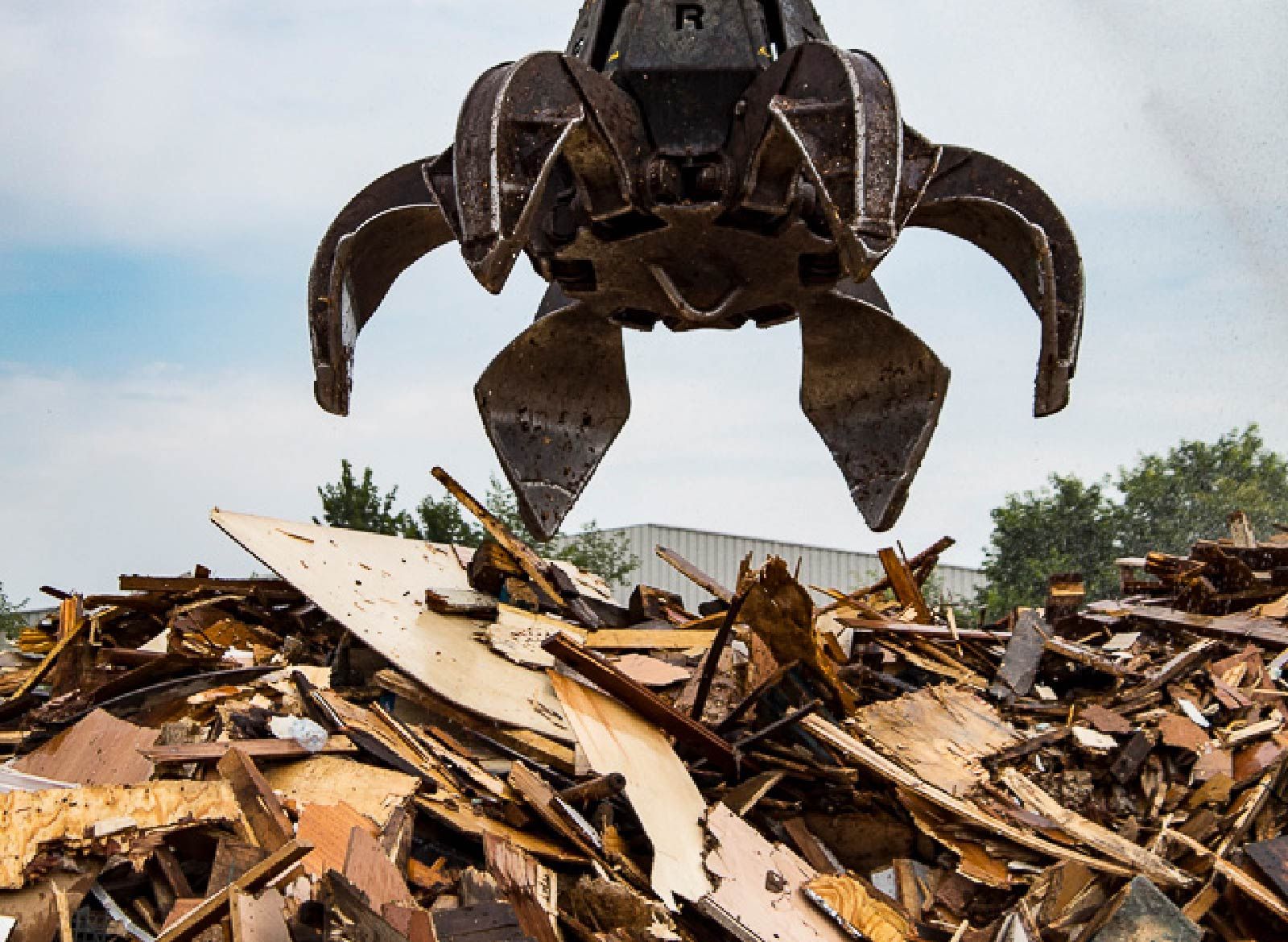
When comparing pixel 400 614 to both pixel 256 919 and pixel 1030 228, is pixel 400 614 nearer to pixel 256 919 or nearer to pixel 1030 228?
pixel 256 919

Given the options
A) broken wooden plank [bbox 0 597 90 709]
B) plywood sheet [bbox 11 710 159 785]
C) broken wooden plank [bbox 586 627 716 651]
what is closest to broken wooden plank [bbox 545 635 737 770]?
broken wooden plank [bbox 586 627 716 651]

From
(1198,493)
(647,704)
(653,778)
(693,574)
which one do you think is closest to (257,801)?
(653,778)

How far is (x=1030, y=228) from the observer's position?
14.7 feet

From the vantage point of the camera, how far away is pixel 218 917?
349 cm

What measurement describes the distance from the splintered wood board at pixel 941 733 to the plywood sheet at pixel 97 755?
2924 millimetres

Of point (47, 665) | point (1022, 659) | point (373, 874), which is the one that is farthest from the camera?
point (1022, 659)

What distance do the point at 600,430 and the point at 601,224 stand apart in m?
1.79

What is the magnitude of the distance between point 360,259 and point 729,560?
19343 millimetres

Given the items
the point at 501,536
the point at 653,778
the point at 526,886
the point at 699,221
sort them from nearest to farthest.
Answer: the point at 699,221 → the point at 526,886 → the point at 653,778 → the point at 501,536

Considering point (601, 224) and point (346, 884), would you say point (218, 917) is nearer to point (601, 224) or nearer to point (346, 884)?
point (346, 884)

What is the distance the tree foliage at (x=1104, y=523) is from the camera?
21.1m

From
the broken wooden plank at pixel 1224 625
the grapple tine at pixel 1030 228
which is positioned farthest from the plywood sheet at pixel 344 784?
the broken wooden plank at pixel 1224 625

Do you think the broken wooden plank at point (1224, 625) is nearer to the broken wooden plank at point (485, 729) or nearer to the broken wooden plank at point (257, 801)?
the broken wooden plank at point (485, 729)

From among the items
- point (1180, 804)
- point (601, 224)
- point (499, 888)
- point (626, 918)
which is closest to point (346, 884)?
point (499, 888)
